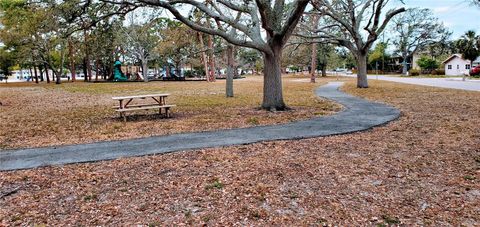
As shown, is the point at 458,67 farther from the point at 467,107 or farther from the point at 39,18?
the point at 39,18

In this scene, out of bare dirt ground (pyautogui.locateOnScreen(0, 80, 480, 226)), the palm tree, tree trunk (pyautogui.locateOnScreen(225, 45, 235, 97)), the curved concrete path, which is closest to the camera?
bare dirt ground (pyautogui.locateOnScreen(0, 80, 480, 226))

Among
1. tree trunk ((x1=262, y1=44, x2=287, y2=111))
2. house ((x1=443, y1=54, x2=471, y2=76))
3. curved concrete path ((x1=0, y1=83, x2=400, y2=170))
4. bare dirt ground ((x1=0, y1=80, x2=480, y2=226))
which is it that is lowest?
bare dirt ground ((x1=0, y1=80, x2=480, y2=226))

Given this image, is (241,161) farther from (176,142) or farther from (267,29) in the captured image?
(267,29)

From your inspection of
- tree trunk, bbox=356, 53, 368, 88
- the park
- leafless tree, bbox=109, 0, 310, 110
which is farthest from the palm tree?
leafless tree, bbox=109, 0, 310, 110

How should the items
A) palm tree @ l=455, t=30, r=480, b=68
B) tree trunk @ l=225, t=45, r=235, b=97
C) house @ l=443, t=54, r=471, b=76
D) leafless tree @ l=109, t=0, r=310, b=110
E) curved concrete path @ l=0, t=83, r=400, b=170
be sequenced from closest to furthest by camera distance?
curved concrete path @ l=0, t=83, r=400, b=170 → leafless tree @ l=109, t=0, r=310, b=110 → tree trunk @ l=225, t=45, r=235, b=97 → palm tree @ l=455, t=30, r=480, b=68 → house @ l=443, t=54, r=471, b=76

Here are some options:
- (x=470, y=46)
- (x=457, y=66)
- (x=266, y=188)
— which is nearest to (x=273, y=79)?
(x=266, y=188)

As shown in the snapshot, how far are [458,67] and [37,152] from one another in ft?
210

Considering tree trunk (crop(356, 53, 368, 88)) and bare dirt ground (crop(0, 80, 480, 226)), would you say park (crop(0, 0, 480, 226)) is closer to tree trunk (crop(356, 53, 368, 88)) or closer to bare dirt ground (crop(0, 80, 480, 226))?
bare dirt ground (crop(0, 80, 480, 226))

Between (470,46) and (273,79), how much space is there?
4699 centimetres

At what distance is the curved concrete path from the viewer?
17.7ft

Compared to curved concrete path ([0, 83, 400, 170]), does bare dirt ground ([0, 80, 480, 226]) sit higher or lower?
lower

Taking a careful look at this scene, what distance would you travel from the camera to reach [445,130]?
719 centimetres

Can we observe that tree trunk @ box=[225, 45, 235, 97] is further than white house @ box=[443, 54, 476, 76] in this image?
No

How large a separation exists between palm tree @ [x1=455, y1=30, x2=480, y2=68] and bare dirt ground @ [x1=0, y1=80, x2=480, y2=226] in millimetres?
49064
